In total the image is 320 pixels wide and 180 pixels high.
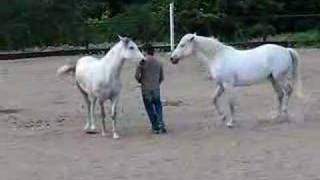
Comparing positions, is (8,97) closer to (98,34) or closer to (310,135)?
(310,135)

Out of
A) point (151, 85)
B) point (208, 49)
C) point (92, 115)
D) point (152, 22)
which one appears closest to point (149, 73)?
point (151, 85)

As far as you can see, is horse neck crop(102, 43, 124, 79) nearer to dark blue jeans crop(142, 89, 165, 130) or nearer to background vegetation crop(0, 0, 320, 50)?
dark blue jeans crop(142, 89, 165, 130)

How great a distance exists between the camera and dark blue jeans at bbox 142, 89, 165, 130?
40.7 ft

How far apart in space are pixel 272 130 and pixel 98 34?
2247 cm

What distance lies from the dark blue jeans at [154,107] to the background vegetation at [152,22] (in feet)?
59.4

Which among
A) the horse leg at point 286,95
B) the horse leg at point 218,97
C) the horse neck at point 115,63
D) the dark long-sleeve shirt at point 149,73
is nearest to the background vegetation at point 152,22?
the horse leg at point 218,97

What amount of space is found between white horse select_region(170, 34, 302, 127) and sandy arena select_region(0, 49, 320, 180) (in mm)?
515

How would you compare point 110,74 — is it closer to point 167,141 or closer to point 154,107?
point 154,107

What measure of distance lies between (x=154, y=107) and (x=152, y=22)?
843 inches

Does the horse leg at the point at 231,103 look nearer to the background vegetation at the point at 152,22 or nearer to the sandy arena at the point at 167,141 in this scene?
the sandy arena at the point at 167,141

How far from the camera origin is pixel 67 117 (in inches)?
576

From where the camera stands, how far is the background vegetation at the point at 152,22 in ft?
107

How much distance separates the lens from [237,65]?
13.2 meters

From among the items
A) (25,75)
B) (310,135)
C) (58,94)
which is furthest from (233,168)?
(25,75)
